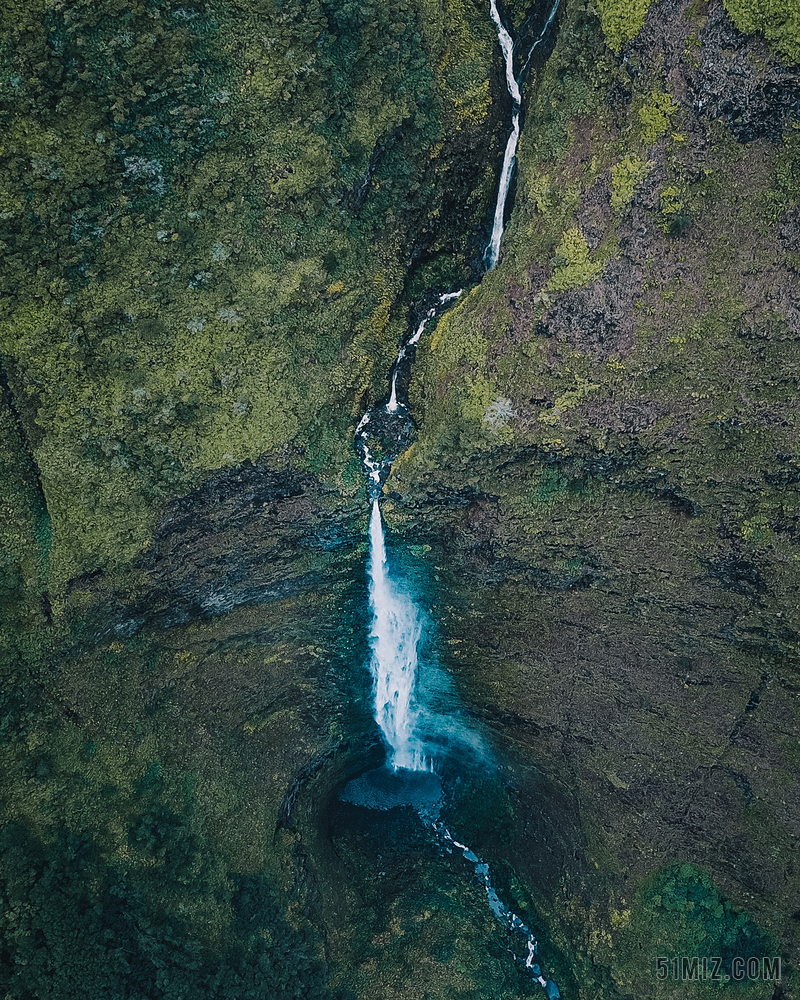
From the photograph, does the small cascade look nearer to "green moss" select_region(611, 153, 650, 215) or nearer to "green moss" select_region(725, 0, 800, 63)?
"green moss" select_region(611, 153, 650, 215)

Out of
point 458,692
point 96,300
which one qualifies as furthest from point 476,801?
point 96,300

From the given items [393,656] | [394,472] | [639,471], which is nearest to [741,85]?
[639,471]

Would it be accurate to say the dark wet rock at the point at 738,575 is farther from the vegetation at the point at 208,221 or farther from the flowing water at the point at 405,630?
the vegetation at the point at 208,221

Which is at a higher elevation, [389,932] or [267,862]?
[267,862]

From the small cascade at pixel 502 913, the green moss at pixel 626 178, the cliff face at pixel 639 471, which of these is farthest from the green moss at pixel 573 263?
the small cascade at pixel 502 913

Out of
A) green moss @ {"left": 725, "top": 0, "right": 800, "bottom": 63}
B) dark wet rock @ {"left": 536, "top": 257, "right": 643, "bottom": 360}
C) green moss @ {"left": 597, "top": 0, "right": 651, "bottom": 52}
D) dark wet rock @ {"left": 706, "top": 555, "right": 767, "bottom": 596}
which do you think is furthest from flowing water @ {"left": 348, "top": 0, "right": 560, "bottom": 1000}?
dark wet rock @ {"left": 706, "top": 555, "right": 767, "bottom": 596}

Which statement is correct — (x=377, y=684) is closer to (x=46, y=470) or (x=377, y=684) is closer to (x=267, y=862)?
(x=267, y=862)
